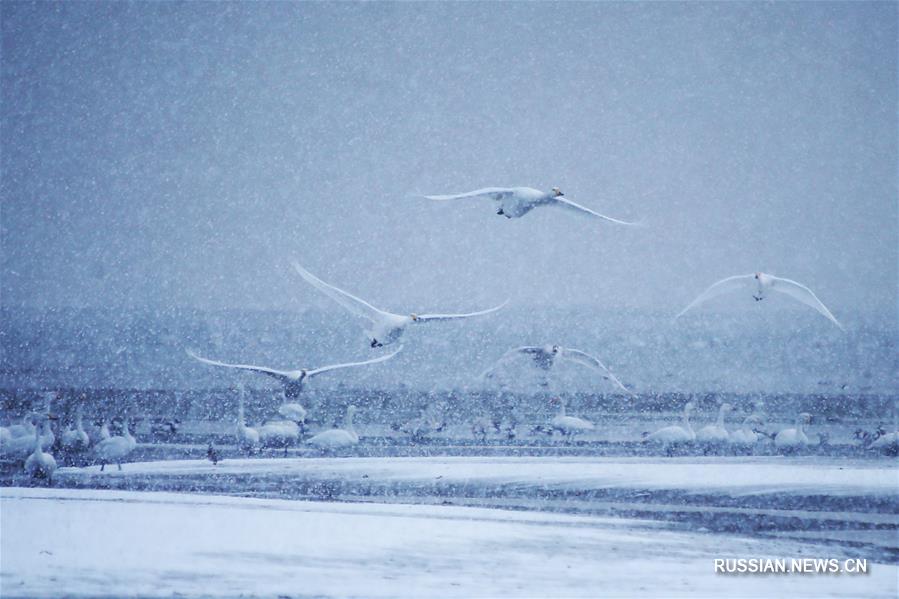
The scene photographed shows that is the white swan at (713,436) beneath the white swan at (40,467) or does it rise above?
above

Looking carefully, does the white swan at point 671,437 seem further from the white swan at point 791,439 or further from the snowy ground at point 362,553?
the snowy ground at point 362,553

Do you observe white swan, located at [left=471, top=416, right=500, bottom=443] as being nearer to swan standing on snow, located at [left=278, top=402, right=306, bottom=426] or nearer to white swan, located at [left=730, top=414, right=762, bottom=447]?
swan standing on snow, located at [left=278, top=402, right=306, bottom=426]

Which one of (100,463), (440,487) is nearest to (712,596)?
(440,487)

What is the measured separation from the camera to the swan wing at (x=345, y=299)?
1619 centimetres

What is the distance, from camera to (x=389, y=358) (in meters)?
20.5

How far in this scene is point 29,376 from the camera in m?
50.7

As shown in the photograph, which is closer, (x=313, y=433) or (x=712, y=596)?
(x=712, y=596)

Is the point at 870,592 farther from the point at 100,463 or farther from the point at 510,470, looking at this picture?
the point at 100,463

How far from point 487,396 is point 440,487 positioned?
31.0 meters

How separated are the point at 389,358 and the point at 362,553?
925 centimetres

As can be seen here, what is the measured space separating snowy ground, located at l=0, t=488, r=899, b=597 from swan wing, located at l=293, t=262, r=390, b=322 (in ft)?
11.9

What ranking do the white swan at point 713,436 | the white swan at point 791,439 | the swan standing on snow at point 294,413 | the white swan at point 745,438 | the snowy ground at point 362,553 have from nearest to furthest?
the snowy ground at point 362,553, the white swan at point 791,439, the white swan at point 745,438, the white swan at point 713,436, the swan standing on snow at point 294,413

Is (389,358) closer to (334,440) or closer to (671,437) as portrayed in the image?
(334,440)

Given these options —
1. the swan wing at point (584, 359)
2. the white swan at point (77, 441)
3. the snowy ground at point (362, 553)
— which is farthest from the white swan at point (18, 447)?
the swan wing at point (584, 359)
